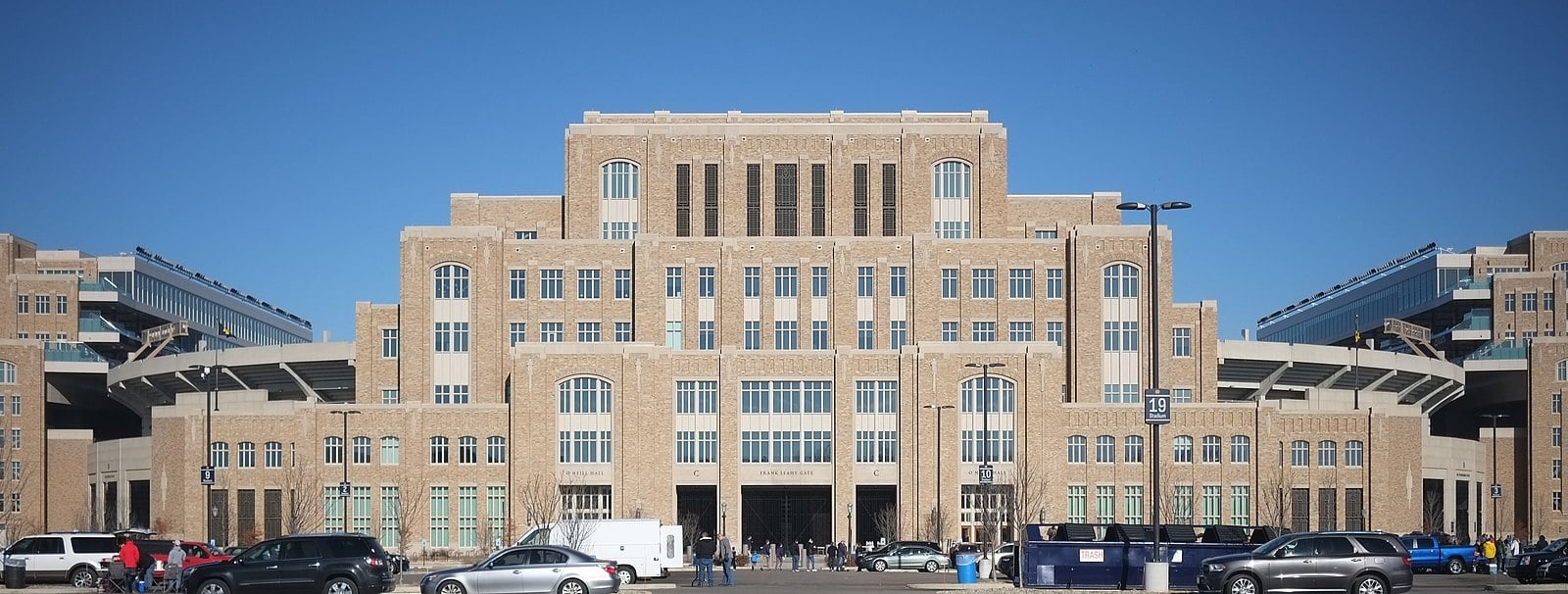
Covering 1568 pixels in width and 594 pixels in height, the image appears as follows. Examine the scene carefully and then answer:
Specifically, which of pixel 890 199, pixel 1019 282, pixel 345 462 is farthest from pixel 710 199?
pixel 345 462

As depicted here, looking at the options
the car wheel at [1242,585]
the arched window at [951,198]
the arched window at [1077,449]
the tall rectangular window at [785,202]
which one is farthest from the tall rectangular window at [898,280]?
the car wheel at [1242,585]

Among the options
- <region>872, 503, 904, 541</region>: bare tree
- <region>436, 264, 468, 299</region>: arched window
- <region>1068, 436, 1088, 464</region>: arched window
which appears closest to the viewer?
<region>872, 503, 904, 541</region>: bare tree

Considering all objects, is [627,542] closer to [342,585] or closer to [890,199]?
[342,585]

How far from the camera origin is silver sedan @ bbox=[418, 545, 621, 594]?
46.2 meters

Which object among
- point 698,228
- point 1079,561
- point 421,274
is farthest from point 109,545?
point 698,228

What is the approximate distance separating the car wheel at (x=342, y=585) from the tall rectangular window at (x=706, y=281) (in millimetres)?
65483

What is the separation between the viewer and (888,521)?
330ft

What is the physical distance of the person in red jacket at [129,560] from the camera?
53281 mm

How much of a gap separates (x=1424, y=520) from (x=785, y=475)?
39.8 m

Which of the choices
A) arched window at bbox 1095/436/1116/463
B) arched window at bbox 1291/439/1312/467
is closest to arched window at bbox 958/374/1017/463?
arched window at bbox 1095/436/1116/463

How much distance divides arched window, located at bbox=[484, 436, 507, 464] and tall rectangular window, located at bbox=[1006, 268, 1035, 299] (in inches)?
1168

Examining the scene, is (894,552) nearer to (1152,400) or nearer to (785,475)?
(785,475)

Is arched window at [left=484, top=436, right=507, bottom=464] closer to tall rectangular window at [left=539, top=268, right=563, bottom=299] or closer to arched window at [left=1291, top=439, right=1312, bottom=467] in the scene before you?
tall rectangular window at [left=539, top=268, right=563, bottom=299]

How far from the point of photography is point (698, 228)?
114375 mm
